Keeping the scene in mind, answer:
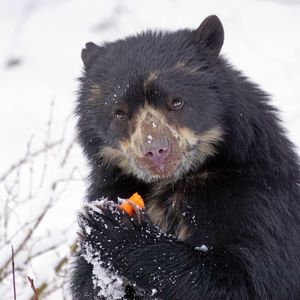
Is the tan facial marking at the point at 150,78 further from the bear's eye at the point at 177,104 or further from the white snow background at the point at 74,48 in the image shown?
the white snow background at the point at 74,48

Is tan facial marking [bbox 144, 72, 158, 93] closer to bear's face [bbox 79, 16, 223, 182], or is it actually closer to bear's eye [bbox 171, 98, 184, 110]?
bear's face [bbox 79, 16, 223, 182]

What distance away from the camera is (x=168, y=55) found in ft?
16.1

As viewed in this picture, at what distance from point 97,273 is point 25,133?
21.4 feet

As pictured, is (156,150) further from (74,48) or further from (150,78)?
(74,48)

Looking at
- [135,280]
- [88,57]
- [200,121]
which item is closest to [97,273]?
[135,280]

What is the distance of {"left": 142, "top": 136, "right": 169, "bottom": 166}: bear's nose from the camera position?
4.57 metres

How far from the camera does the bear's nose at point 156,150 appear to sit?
4570 millimetres

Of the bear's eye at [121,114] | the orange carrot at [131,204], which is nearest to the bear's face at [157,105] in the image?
the bear's eye at [121,114]

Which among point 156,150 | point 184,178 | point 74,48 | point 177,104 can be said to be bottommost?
point 74,48

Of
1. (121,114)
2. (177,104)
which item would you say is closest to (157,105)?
(177,104)

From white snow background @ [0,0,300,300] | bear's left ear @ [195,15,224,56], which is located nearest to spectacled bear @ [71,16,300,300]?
bear's left ear @ [195,15,224,56]

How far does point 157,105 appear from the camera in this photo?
475 cm

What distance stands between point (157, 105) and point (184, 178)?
0.52m

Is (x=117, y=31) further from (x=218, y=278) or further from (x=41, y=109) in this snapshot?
(x=218, y=278)
